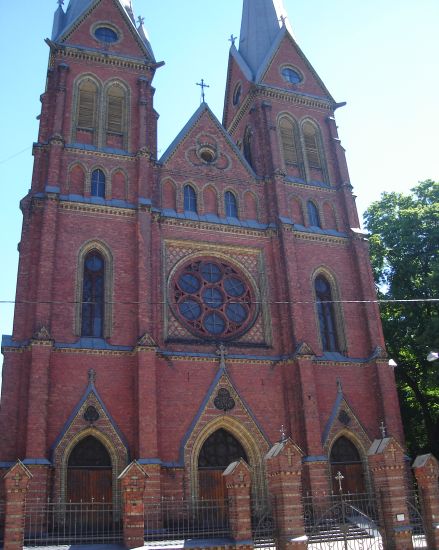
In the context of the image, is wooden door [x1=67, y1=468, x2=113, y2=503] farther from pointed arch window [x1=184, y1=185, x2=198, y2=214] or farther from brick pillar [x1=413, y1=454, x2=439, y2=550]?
pointed arch window [x1=184, y1=185, x2=198, y2=214]

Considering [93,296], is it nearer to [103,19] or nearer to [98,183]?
[98,183]

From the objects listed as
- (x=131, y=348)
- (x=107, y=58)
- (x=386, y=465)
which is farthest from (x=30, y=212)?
(x=386, y=465)

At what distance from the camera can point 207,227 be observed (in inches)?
949

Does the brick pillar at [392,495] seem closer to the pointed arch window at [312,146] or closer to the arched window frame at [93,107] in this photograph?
the pointed arch window at [312,146]

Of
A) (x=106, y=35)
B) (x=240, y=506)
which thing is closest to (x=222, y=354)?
(x=240, y=506)

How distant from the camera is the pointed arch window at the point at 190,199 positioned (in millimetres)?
24609

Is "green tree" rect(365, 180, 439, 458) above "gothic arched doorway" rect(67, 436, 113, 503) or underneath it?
above

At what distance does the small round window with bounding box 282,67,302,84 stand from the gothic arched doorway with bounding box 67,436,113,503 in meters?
20.7

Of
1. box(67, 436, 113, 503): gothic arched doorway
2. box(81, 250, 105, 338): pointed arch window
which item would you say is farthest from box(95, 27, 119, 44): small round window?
box(67, 436, 113, 503): gothic arched doorway

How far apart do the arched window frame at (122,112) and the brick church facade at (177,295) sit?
65mm

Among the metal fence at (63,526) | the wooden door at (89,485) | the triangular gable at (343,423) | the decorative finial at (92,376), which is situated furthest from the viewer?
the triangular gable at (343,423)

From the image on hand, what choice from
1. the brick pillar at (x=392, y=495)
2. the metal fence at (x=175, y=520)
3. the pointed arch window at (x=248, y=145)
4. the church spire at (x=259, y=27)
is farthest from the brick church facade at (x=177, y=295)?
the brick pillar at (x=392, y=495)

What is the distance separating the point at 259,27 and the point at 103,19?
10.1 meters

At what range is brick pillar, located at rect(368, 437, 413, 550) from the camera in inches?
556
